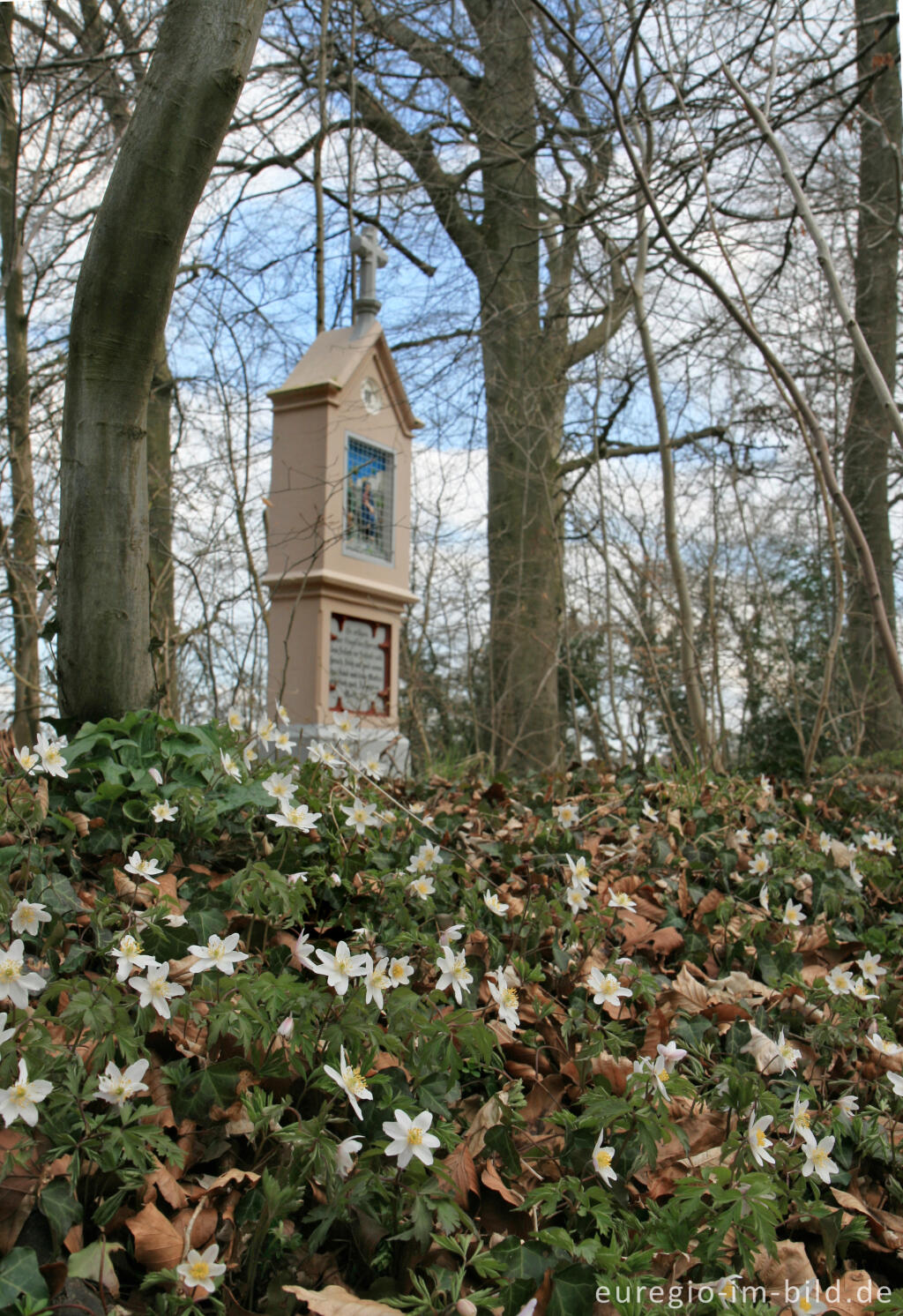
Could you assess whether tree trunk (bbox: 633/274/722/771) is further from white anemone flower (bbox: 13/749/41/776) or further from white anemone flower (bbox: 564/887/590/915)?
white anemone flower (bbox: 13/749/41/776)

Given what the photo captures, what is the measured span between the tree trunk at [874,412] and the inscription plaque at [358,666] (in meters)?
Result: 4.44

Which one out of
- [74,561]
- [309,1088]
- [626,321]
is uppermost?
[626,321]

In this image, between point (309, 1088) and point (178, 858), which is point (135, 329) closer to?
point (178, 858)

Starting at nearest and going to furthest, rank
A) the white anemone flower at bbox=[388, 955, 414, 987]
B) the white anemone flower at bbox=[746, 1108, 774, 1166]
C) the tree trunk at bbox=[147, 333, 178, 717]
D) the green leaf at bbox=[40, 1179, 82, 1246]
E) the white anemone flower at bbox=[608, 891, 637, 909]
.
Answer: the green leaf at bbox=[40, 1179, 82, 1246], the white anemone flower at bbox=[746, 1108, 774, 1166], the white anemone flower at bbox=[388, 955, 414, 987], the white anemone flower at bbox=[608, 891, 637, 909], the tree trunk at bbox=[147, 333, 178, 717]

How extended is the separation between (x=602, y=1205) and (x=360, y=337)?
203 inches

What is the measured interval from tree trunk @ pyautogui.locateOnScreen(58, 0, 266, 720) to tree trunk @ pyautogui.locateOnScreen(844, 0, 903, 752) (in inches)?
261

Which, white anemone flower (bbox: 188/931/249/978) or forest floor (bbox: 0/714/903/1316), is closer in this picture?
forest floor (bbox: 0/714/903/1316)

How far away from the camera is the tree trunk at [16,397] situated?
6266 mm

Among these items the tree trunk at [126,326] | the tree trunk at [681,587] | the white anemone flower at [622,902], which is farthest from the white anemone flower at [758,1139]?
the tree trunk at [681,587]

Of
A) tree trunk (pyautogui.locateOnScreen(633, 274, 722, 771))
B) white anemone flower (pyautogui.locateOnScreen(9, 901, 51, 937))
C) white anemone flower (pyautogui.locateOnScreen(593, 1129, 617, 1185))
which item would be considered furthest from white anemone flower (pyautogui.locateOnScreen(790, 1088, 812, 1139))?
tree trunk (pyautogui.locateOnScreen(633, 274, 722, 771))

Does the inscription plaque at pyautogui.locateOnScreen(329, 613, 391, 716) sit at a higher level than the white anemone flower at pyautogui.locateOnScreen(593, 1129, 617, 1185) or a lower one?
higher

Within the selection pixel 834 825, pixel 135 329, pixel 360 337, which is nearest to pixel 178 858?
pixel 135 329

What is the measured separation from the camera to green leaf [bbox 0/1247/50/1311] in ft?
4.10

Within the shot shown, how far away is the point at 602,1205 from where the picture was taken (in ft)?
5.17
